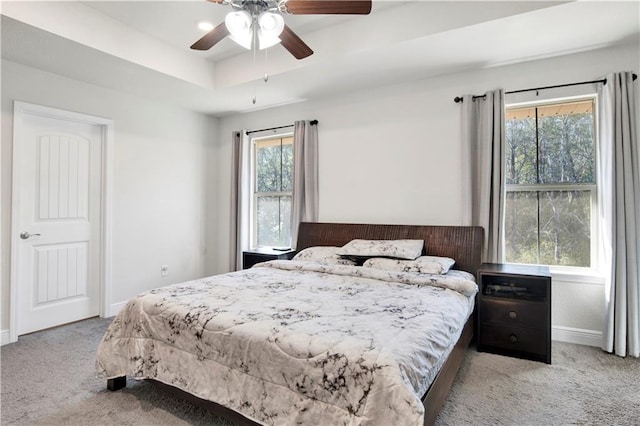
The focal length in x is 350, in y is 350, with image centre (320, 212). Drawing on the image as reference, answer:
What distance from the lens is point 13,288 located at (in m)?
3.15

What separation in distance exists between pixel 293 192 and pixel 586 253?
3.03 m

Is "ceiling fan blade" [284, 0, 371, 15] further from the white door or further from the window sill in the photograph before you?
the white door

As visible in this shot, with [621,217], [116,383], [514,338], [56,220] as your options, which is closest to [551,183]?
[621,217]

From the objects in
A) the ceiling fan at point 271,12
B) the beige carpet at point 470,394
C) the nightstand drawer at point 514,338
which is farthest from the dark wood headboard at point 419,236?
the ceiling fan at point 271,12

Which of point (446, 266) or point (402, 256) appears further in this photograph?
point (402, 256)

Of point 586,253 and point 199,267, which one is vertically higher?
point 586,253

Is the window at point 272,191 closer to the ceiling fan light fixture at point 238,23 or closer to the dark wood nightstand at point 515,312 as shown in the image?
the ceiling fan light fixture at point 238,23

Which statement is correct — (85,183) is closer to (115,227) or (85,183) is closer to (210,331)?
(115,227)

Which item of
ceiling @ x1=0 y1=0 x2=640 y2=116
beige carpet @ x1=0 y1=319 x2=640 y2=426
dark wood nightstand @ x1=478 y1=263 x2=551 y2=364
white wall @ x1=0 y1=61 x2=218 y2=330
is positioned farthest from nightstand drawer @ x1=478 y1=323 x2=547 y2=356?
white wall @ x1=0 y1=61 x2=218 y2=330

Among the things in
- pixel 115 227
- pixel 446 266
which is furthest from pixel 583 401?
pixel 115 227

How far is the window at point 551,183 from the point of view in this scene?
306cm

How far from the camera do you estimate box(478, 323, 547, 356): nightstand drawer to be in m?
2.65

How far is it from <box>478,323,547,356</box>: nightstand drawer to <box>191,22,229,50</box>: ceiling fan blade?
9.66 ft

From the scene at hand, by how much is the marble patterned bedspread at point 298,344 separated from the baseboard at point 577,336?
124 cm
